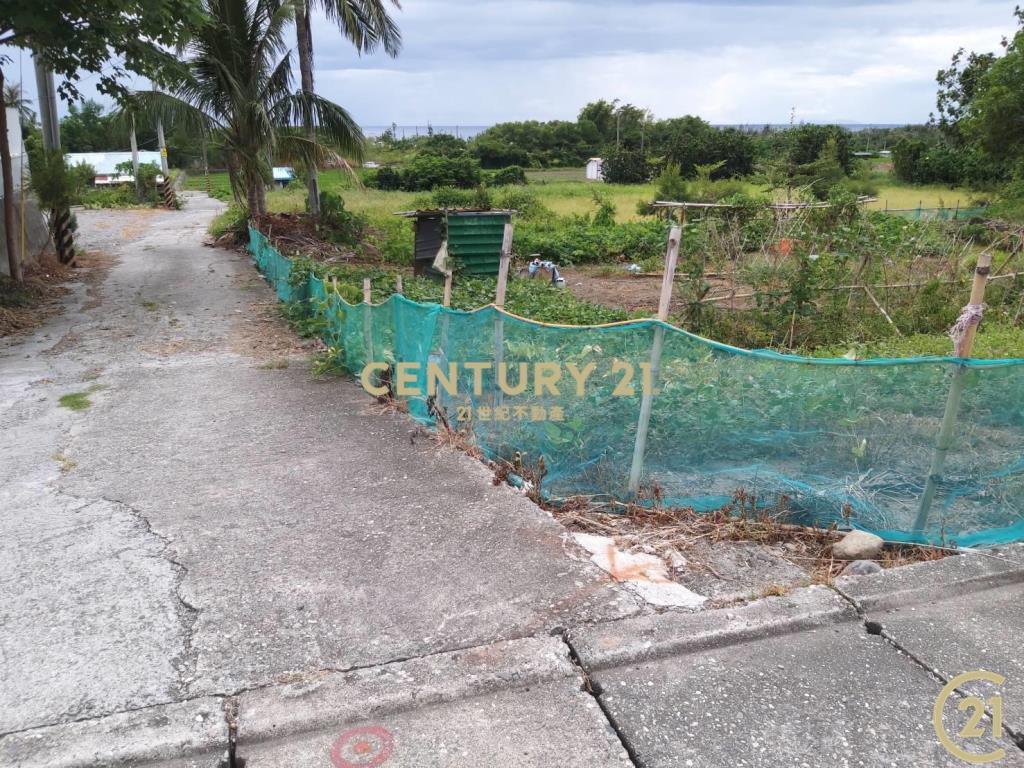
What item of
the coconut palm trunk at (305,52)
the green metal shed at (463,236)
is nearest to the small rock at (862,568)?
the green metal shed at (463,236)

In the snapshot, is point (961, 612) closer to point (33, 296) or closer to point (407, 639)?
point (407, 639)

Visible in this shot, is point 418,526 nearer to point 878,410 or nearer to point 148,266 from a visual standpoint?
point 878,410

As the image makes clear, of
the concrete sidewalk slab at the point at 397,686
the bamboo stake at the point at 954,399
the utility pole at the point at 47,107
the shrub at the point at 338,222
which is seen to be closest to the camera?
the concrete sidewalk slab at the point at 397,686

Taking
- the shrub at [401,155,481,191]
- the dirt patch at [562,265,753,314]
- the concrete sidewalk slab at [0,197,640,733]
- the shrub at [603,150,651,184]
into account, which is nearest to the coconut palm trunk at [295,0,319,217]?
the dirt patch at [562,265,753,314]

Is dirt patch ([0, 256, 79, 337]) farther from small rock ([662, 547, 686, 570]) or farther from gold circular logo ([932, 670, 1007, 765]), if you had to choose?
gold circular logo ([932, 670, 1007, 765])

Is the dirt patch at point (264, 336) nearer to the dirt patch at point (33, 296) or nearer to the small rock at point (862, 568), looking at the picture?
the dirt patch at point (33, 296)

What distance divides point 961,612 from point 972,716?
734 millimetres

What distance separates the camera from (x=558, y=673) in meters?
3.02

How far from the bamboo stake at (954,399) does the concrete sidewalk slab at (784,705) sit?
1.01 metres

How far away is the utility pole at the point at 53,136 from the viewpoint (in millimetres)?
15938

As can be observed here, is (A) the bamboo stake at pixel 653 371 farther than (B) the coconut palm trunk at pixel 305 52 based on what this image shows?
No

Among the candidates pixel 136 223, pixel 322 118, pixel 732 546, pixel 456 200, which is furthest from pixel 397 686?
pixel 136 223

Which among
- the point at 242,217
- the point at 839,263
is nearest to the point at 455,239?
the point at 839,263

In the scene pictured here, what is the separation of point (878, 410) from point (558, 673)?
2135mm
